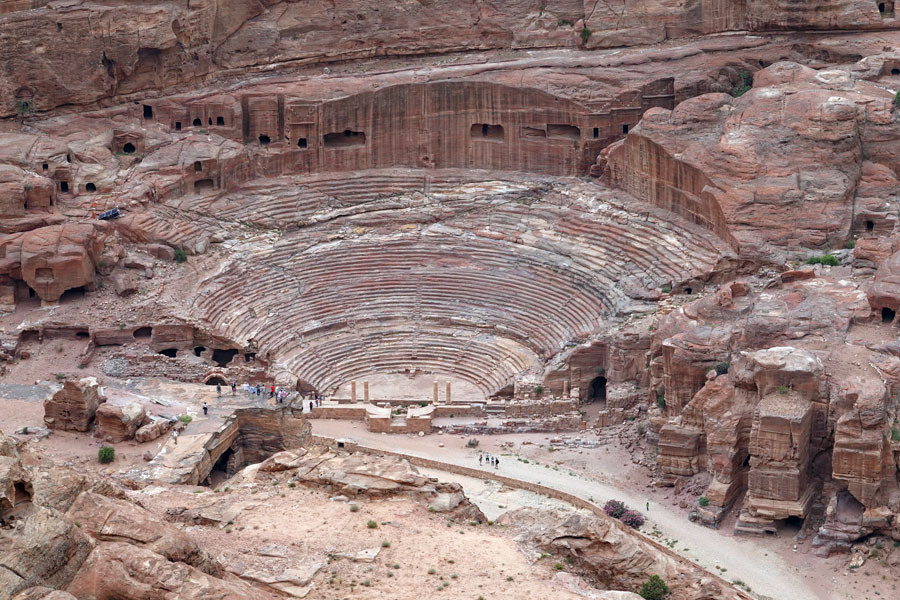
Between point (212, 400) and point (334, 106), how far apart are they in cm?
1859

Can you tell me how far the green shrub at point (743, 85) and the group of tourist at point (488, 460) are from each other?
20.1m

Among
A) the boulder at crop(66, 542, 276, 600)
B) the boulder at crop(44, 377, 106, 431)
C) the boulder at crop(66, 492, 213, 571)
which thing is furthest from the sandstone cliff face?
the boulder at crop(66, 542, 276, 600)

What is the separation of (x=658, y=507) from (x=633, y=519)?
1.50 m

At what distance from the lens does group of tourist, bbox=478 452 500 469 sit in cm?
4597

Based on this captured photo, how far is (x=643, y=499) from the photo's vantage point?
4397cm

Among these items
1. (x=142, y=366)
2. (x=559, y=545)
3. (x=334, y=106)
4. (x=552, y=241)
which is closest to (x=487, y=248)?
(x=552, y=241)

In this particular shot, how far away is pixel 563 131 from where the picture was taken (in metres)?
61.0

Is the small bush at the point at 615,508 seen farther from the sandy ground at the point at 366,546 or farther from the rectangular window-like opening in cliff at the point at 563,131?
the rectangular window-like opening in cliff at the point at 563,131

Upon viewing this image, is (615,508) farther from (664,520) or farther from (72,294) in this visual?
(72,294)

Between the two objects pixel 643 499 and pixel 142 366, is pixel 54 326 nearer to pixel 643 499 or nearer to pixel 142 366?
pixel 142 366

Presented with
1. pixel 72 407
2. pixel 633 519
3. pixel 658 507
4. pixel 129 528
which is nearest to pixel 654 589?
pixel 633 519

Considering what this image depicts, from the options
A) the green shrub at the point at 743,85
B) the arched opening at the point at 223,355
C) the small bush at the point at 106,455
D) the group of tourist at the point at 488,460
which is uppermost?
the green shrub at the point at 743,85

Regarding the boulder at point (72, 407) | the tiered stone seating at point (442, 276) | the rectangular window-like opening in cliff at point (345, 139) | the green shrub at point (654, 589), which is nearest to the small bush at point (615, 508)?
the tiered stone seating at point (442, 276)

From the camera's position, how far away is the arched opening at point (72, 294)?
5400 cm
